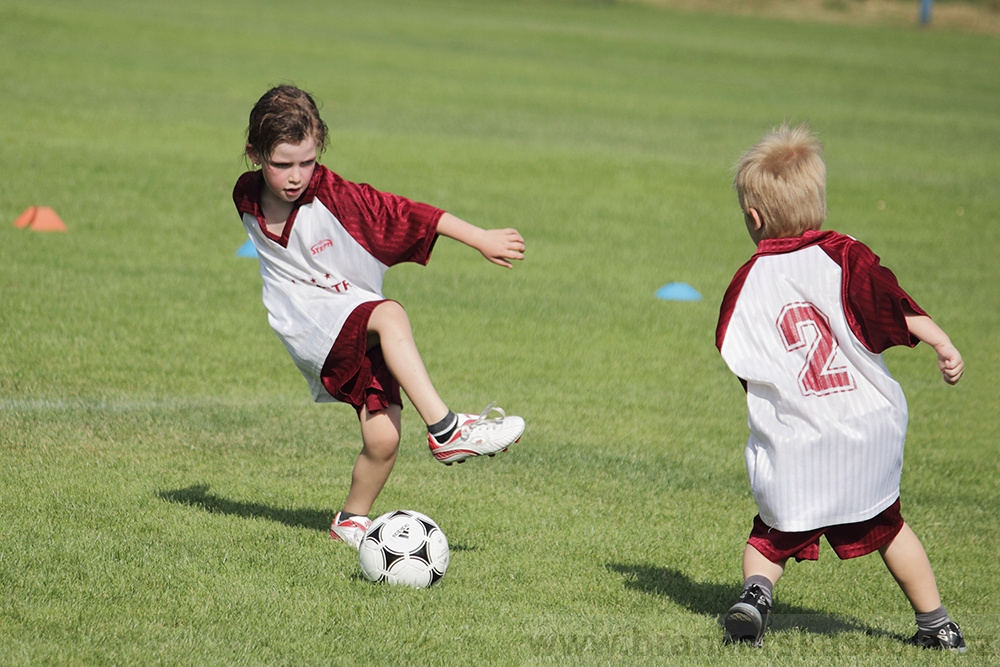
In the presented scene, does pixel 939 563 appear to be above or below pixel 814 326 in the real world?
below

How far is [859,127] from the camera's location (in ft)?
68.7

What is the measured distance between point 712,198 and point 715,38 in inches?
851

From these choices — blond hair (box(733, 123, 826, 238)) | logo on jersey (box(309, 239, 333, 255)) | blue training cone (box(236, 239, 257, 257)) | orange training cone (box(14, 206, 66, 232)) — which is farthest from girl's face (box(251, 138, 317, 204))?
orange training cone (box(14, 206, 66, 232))

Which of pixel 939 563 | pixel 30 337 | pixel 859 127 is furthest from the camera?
pixel 859 127

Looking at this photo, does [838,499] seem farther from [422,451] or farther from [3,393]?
[3,393]

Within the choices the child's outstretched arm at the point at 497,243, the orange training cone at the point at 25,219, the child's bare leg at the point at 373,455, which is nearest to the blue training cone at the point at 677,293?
the orange training cone at the point at 25,219

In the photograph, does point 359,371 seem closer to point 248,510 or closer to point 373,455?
point 373,455

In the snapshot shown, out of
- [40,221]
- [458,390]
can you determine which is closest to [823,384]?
Result: [458,390]

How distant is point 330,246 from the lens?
470 centimetres

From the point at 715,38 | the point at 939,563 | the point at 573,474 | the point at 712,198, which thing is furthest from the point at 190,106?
→ the point at 715,38

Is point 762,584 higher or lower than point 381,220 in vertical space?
lower

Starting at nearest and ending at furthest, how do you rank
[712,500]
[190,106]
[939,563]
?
1. [939,563]
2. [712,500]
3. [190,106]

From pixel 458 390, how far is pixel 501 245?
3136mm

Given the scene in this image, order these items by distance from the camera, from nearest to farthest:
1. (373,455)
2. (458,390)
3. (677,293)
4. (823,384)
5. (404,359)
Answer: (823,384) → (404,359) → (373,455) → (458,390) → (677,293)
